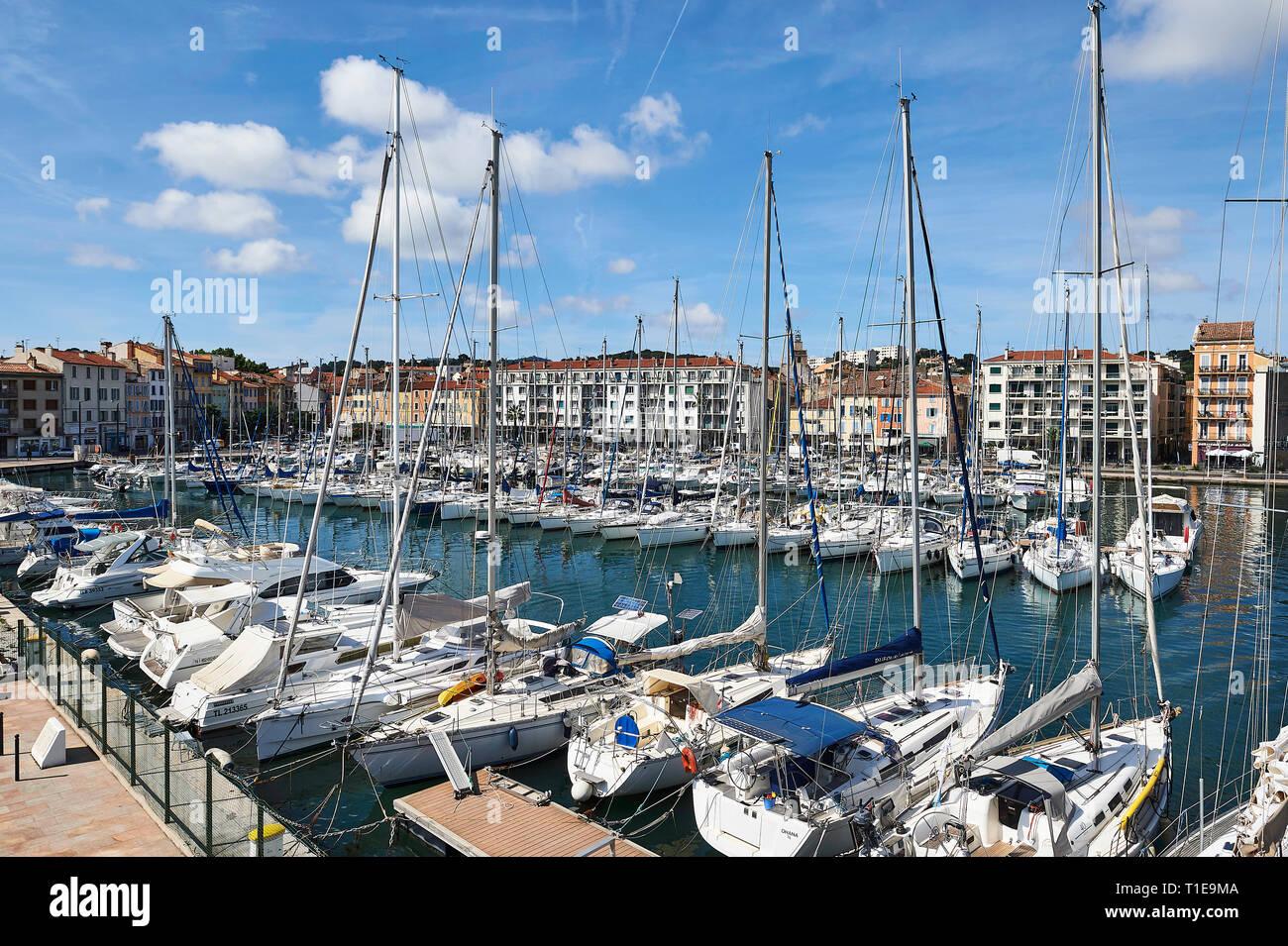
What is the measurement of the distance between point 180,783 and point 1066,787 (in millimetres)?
13666

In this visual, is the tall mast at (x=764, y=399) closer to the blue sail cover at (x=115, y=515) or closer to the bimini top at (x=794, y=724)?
the bimini top at (x=794, y=724)

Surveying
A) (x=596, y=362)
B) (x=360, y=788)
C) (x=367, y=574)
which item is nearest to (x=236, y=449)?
(x=596, y=362)

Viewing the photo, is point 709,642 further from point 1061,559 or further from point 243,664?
point 1061,559

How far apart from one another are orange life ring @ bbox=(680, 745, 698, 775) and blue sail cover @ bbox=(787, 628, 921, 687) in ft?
7.67

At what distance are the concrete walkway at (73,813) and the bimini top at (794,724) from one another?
8567 mm

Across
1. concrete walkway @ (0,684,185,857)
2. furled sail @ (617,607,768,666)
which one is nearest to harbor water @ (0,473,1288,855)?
concrete walkway @ (0,684,185,857)

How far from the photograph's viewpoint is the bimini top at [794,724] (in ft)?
43.5

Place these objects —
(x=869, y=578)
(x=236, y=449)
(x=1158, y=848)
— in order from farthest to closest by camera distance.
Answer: (x=236, y=449), (x=869, y=578), (x=1158, y=848)

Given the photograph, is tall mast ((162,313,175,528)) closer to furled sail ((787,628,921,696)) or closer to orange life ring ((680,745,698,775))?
orange life ring ((680,745,698,775))

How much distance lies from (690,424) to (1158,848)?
4185 inches
